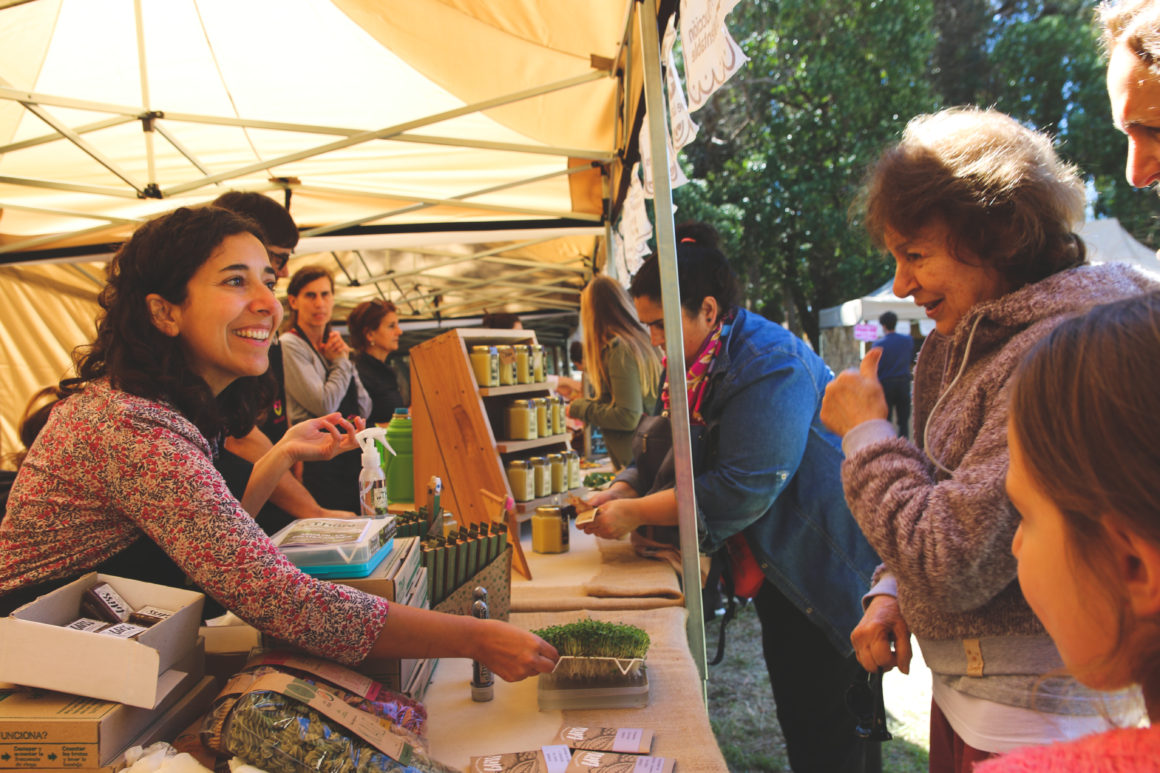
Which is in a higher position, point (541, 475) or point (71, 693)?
point (71, 693)

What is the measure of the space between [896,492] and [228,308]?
4.21 ft

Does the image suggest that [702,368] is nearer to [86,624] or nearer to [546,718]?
[546,718]

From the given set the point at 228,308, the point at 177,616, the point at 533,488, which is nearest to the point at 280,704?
the point at 177,616

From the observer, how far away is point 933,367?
55.6 inches

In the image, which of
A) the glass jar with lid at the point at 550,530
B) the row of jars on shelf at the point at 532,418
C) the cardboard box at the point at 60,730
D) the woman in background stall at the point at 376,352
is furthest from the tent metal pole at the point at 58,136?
the cardboard box at the point at 60,730

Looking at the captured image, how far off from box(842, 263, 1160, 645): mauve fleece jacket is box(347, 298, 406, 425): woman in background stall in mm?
3606

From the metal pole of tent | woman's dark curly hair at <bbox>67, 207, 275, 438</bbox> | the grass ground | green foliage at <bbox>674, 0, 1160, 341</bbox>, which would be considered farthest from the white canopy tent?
green foliage at <bbox>674, 0, 1160, 341</bbox>

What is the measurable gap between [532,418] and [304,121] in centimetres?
274

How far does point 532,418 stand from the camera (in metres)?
3.04

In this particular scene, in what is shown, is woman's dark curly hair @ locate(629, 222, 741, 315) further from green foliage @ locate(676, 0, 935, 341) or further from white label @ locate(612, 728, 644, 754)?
green foliage @ locate(676, 0, 935, 341)

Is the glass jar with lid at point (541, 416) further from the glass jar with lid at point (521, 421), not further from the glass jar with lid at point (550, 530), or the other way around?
the glass jar with lid at point (550, 530)

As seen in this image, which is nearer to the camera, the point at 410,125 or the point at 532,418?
the point at 532,418

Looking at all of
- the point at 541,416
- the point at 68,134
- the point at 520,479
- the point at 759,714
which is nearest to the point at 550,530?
the point at 520,479

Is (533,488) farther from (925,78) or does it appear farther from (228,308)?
(925,78)
